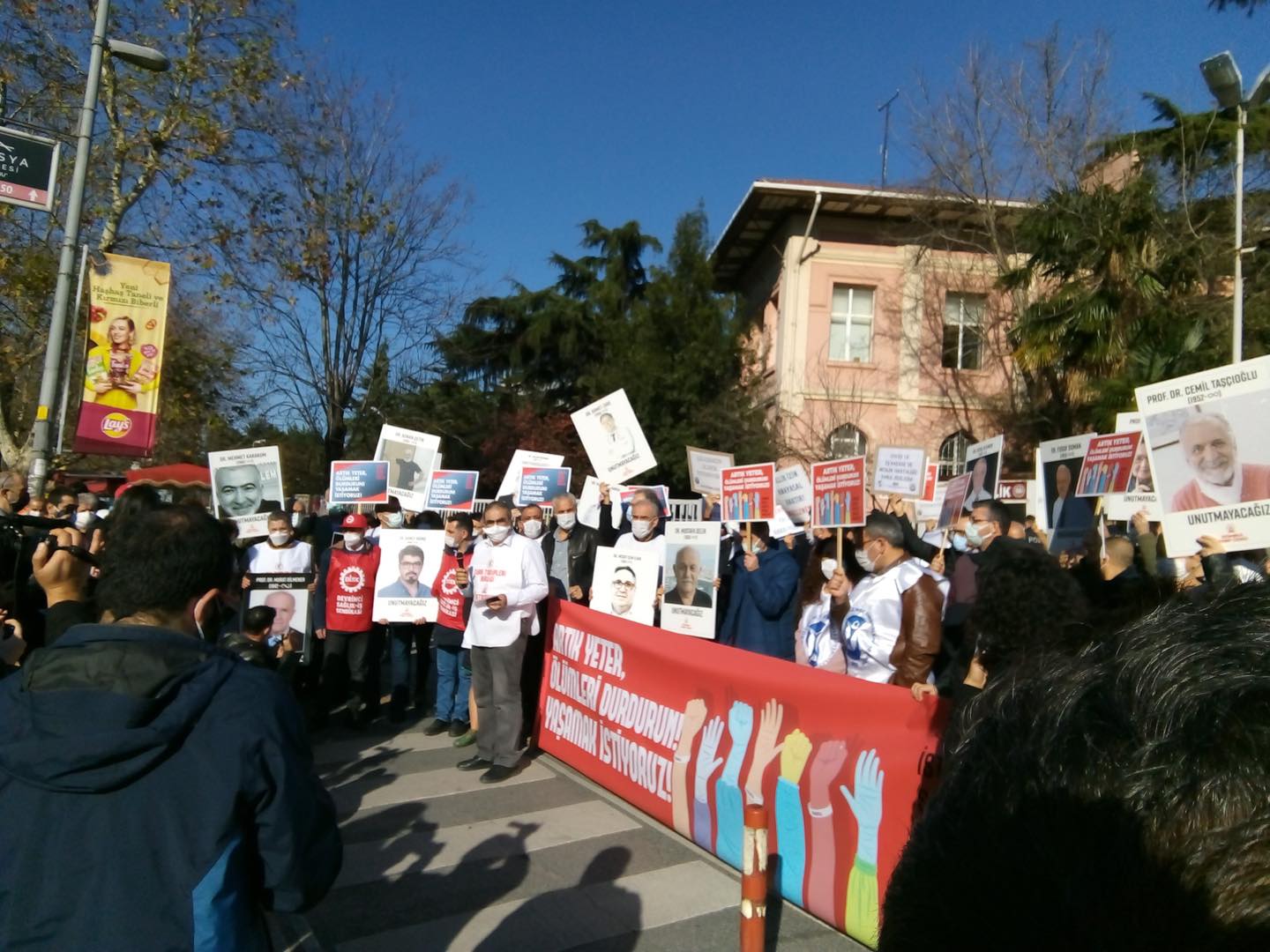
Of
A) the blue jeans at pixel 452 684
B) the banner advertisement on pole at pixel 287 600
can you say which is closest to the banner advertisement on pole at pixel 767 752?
the blue jeans at pixel 452 684

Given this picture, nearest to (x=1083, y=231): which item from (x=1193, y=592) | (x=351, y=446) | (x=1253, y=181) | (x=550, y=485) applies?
(x=1253, y=181)

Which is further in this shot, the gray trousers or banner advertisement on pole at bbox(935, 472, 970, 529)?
banner advertisement on pole at bbox(935, 472, 970, 529)

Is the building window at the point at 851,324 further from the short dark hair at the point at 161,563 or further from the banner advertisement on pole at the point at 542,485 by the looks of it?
the short dark hair at the point at 161,563

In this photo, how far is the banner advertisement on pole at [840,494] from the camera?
638 centimetres

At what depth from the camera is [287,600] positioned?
748 cm

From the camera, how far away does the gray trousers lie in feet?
21.9

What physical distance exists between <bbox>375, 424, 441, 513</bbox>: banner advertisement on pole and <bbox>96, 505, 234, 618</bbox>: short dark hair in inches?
309

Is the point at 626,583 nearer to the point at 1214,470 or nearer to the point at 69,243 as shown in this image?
the point at 1214,470

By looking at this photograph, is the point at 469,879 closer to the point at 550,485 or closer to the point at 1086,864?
the point at 1086,864

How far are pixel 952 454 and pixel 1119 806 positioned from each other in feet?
78.1

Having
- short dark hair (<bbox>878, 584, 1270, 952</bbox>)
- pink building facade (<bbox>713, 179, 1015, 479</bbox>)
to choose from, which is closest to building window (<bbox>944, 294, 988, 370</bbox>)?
pink building facade (<bbox>713, 179, 1015, 479</bbox>)

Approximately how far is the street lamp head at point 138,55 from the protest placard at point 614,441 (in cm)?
572

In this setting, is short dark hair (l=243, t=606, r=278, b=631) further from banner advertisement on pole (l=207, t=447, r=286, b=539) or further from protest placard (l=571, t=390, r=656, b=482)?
protest placard (l=571, t=390, r=656, b=482)

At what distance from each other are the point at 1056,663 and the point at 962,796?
0.16 m
